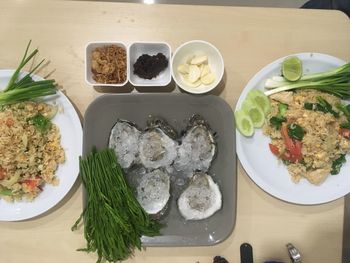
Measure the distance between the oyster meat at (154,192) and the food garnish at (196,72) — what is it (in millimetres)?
329

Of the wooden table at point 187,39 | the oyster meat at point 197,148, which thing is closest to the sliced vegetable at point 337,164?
the wooden table at point 187,39

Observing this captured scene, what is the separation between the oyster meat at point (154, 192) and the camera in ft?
4.29

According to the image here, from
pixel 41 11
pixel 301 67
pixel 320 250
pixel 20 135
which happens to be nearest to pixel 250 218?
pixel 320 250

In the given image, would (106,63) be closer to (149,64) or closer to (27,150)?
(149,64)

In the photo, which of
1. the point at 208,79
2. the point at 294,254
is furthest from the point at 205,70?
the point at 294,254

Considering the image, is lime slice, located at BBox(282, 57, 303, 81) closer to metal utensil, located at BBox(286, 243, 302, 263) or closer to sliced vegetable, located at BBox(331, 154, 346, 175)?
sliced vegetable, located at BBox(331, 154, 346, 175)

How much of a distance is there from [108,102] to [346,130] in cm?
83

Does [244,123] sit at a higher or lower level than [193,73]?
lower

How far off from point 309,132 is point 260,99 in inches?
7.9

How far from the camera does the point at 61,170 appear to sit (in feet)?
4.36

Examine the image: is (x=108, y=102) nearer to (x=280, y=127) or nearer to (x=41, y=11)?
(x=41, y=11)

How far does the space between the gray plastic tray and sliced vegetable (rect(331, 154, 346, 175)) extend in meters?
0.36

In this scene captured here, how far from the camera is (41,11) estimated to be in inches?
54.0

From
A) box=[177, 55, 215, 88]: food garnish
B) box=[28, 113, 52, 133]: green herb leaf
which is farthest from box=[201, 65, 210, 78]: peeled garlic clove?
box=[28, 113, 52, 133]: green herb leaf
